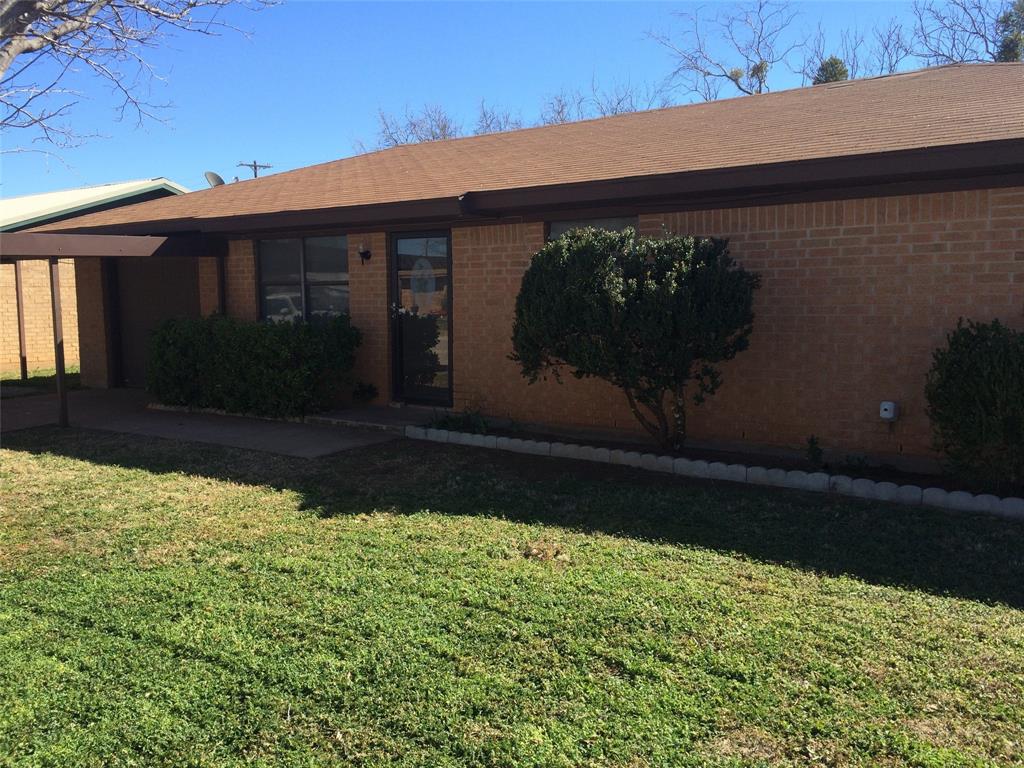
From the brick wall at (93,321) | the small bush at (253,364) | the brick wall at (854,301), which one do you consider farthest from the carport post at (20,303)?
the brick wall at (854,301)

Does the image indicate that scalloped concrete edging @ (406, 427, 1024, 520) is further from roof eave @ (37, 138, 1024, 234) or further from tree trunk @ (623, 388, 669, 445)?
roof eave @ (37, 138, 1024, 234)

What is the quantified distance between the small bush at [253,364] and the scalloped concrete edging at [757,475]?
1.79 m

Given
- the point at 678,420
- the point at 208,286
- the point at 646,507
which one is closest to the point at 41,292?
the point at 208,286

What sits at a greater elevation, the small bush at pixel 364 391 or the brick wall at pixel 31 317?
the brick wall at pixel 31 317

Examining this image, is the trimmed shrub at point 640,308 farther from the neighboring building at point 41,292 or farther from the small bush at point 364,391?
the neighboring building at point 41,292

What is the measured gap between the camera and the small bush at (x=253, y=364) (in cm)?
967

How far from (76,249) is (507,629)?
8.01 metres

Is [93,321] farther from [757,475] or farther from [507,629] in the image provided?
[507,629]

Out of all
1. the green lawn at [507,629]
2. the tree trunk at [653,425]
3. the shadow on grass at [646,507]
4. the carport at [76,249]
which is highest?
the carport at [76,249]

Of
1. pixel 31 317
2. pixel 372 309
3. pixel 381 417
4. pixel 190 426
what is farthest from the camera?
pixel 31 317

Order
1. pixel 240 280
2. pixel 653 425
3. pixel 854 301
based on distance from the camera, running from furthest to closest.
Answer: pixel 240 280 < pixel 653 425 < pixel 854 301

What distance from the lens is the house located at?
6.39 meters

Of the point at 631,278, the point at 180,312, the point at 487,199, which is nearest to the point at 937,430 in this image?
the point at 631,278

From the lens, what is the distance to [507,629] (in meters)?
3.91
